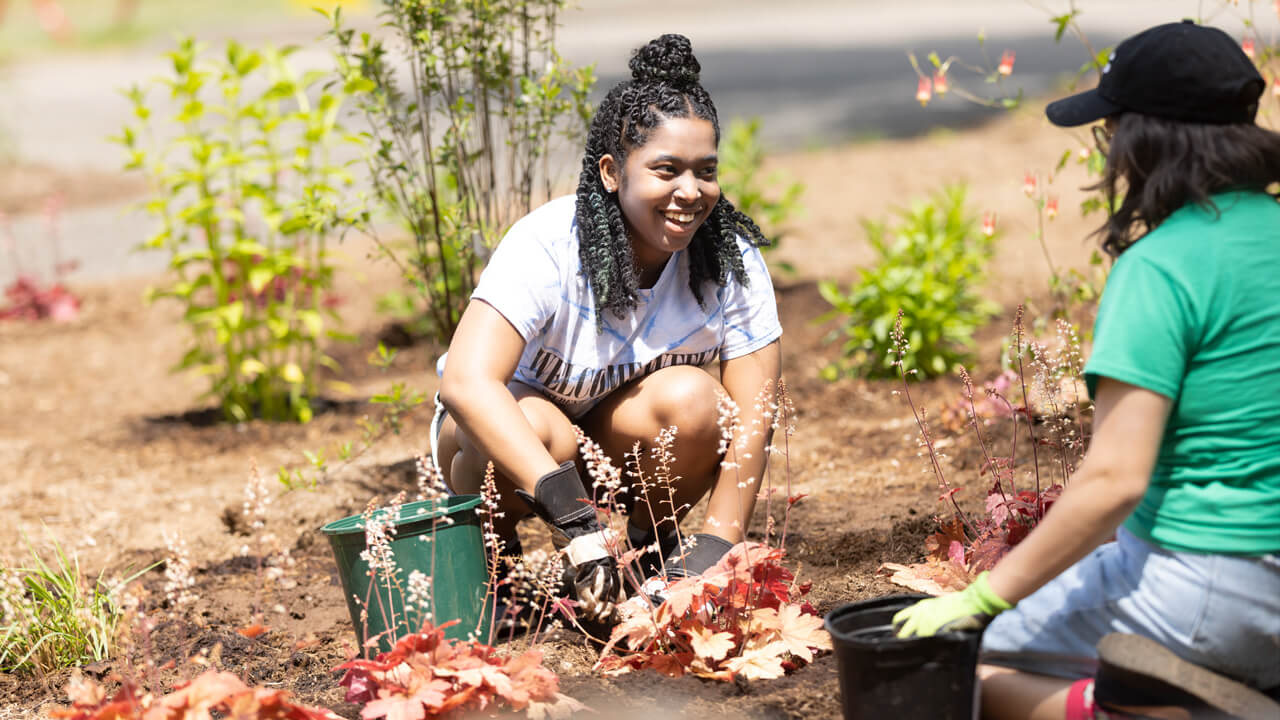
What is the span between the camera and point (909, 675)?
189cm

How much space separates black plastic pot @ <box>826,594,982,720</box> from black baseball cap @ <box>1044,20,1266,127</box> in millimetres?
889

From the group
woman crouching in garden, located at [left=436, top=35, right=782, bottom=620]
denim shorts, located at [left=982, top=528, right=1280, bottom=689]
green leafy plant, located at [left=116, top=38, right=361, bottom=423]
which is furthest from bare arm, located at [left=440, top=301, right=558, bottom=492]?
green leafy plant, located at [left=116, top=38, right=361, bottom=423]

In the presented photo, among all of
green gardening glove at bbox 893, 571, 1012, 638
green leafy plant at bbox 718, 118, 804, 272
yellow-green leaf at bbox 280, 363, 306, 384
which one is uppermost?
green leafy plant at bbox 718, 118, 804, 272

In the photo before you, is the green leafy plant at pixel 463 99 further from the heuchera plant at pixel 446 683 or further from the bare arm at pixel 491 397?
the heuchera plant at pixel 446 683

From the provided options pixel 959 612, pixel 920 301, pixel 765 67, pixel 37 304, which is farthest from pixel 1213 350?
pixel 765 67

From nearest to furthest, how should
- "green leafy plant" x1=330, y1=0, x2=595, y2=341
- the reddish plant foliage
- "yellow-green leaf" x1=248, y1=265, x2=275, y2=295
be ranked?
"green leafy plant" x1=330, y1=0, x2=595, y2=341
"yellow-green leaf" x1=248, y1=265, x2=275, y2=295
the reddish plant foliage

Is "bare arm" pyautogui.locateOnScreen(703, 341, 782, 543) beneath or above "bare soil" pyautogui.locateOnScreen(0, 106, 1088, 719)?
above

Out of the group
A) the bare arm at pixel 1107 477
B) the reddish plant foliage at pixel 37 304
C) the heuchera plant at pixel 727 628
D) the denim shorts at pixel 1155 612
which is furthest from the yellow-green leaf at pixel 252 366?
the bare arm at pixel 1107 477

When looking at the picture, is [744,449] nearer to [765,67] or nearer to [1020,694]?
[1020,694]

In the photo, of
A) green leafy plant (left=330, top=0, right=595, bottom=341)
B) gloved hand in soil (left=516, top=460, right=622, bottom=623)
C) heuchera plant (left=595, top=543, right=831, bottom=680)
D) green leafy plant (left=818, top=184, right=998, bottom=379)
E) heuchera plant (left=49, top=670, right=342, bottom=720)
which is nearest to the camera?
heuchera plant (left=49, top=670, right=342, bottom=720)

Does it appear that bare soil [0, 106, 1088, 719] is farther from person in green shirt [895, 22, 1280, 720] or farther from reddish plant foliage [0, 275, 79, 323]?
person in green shirt [895, 22, 1280, 720]

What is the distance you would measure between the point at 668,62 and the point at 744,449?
920 mm

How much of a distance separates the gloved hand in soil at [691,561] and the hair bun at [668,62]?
106cm

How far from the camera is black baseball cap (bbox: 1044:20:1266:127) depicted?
69.5 inches
